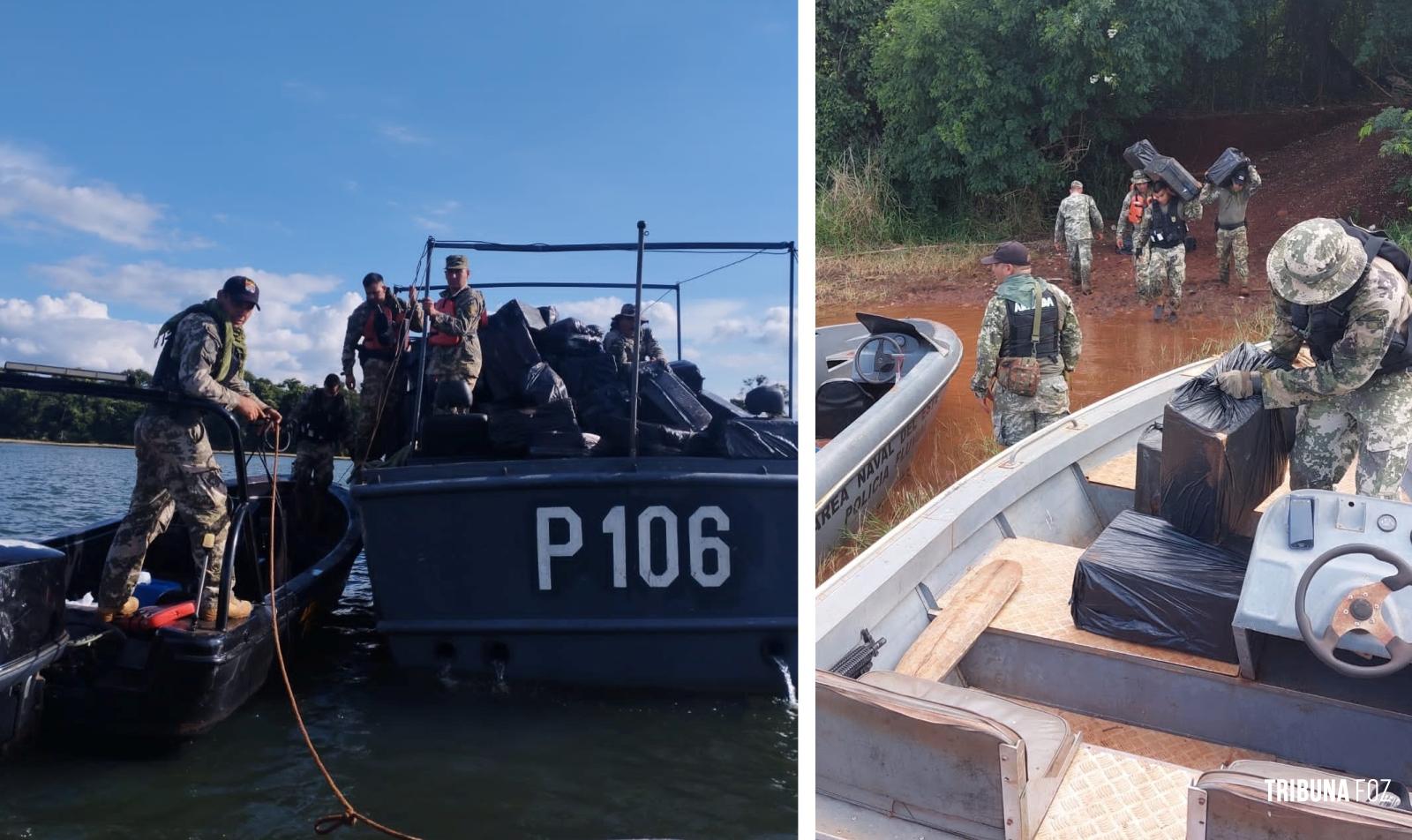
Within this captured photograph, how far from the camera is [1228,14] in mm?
5043

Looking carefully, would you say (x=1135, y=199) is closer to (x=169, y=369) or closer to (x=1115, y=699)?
(x=1115, y=699)

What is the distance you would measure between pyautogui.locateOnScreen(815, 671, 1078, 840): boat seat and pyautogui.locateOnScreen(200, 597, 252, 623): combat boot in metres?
1.93

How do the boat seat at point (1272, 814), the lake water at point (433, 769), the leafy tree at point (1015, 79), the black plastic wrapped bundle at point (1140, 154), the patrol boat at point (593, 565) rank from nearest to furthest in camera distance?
the boat seat at point (1272, 814) < the lake water at point (433, 769) < the patrol boat at point (593, 565) < the leafy tree at point (1015, 79) < the black plastic wrapped bundle at point (1140, 154)

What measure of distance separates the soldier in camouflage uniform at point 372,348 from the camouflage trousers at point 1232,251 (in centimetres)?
453

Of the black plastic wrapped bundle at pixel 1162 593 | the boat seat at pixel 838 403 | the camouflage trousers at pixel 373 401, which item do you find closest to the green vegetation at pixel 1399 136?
the boat seat at pixel 838 403

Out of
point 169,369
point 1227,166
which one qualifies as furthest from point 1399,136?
point 169,369

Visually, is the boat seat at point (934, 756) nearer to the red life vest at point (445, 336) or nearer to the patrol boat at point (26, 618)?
→ the patrol boat at point (26, 618)

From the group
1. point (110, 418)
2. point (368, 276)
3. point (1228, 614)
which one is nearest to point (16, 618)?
point (110, 418)

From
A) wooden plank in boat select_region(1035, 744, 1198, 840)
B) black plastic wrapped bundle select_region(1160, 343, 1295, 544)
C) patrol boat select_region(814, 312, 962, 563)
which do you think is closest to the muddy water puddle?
patrol boat select_region(814, 312, 962, 563)

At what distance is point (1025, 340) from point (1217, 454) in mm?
1384

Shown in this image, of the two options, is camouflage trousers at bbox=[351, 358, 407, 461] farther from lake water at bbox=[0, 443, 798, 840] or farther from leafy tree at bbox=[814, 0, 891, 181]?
leafy tree at bbox=[814, 0, 891, 181]

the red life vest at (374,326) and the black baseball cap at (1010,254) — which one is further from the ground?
the black baseball cap at (1010,254)

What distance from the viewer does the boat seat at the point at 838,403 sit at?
3.84 m

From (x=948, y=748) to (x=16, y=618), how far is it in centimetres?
199
